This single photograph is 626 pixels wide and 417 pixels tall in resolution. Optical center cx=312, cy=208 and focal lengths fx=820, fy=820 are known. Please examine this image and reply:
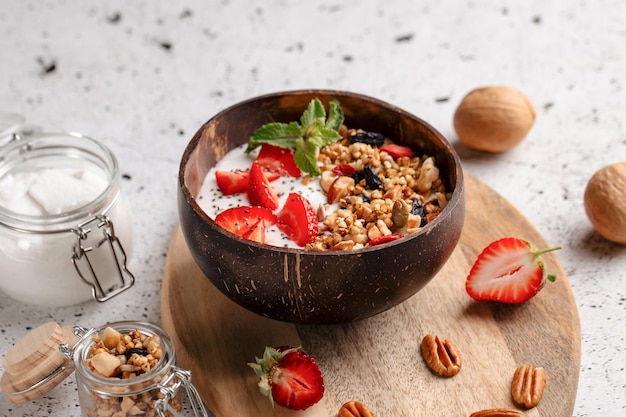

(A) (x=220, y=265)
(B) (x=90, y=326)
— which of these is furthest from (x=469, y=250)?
(B) (x=90, y=326)

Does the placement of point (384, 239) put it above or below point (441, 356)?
above

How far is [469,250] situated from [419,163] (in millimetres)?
234

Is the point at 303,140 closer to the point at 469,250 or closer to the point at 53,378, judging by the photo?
the point at 469,250

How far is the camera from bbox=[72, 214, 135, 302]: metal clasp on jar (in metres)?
1.66

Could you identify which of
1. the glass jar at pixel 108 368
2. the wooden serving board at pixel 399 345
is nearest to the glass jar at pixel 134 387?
the glass jar at pixel 108 368

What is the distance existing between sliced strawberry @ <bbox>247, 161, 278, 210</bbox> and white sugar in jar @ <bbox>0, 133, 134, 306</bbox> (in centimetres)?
29

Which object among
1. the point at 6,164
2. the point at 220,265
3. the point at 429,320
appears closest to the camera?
the point at 220,265

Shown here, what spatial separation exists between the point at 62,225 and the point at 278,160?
0.47m

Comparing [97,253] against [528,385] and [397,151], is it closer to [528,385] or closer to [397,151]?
[397,151]

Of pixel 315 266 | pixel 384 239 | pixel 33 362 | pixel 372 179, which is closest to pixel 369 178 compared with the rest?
pixel 372 179

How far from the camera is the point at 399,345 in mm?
1628

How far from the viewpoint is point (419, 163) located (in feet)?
5.84

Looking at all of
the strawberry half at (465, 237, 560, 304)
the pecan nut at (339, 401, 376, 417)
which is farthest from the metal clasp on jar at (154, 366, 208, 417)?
the strawberry half at (465, 237, 560, 304)

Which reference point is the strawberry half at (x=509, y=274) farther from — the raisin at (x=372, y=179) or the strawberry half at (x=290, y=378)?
the strawberry half at (x=290, y=378)
